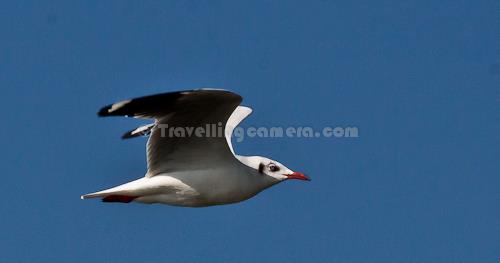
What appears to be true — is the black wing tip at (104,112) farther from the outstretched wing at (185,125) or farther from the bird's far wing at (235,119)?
the bird's far wing at (235,119)

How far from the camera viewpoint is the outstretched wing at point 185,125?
38.2 ft

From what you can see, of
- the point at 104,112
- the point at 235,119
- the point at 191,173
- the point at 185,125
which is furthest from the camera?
the point at 235,119

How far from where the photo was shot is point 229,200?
12.8m

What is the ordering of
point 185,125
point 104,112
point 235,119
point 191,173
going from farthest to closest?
1. point 235,119
2. point 191,173
3. point 185,125
4. point 104,112

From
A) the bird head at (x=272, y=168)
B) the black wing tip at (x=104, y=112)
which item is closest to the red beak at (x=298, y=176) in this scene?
the bird head at (x=272, y=168)

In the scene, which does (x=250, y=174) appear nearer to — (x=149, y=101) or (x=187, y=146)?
(x=187, y=146)

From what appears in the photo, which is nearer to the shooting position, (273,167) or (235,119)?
(273,167)

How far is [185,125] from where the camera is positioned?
12.3 m

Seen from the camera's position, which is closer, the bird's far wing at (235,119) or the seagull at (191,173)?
the seagull at (191,173)

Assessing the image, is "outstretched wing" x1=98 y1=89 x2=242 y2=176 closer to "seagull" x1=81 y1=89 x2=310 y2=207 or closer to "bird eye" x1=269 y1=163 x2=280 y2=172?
"seagull" x1=81 y1=89 x2=310 y2=207

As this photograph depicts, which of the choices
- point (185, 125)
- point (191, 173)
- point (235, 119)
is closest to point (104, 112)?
point (185, 125)

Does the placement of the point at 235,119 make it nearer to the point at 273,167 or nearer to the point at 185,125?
the point at 273,167

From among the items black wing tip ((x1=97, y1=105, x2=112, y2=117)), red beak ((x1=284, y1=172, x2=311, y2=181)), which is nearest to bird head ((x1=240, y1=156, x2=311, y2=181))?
red beak ((x1=284, y1=172, x2=311, y2=181))

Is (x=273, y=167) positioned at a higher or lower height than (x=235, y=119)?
lower
